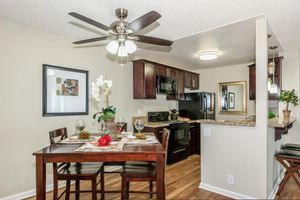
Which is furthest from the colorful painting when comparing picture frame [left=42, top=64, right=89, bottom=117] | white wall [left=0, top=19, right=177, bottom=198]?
white wall [left=0, top=19, right=177, bottom=198]

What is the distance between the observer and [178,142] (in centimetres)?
423

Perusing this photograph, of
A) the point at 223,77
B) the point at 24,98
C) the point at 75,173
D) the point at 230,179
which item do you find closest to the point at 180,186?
the point at 230,179

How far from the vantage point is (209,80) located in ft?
18.4

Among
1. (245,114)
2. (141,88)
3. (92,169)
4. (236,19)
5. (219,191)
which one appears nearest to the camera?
(92,169)

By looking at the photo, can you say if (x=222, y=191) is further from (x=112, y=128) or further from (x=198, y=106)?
(x=198, y=106)

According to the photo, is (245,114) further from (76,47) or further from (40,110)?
(40,110)

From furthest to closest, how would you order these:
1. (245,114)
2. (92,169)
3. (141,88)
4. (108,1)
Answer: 1. (245,114)
2. (141,88)
3. (92,169)
4. (108,1)

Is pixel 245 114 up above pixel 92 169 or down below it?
above

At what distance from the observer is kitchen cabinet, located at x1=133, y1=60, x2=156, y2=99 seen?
3.96 m

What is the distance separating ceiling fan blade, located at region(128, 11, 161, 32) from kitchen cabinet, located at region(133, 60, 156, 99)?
2.07 m

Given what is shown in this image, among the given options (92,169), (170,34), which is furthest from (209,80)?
(92,169)

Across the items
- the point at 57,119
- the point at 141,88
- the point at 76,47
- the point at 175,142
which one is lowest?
the point at 175,142

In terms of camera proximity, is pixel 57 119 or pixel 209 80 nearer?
pixel 57 119

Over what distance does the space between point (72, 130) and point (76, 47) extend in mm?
1348
